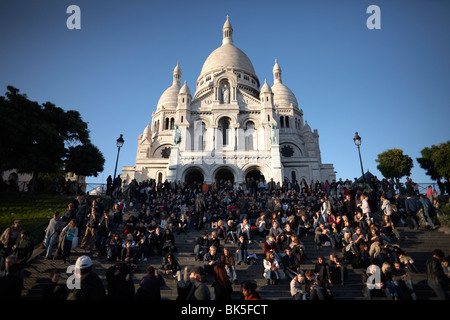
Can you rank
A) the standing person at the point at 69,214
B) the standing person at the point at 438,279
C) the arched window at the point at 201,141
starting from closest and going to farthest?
the standing person at the point at 438,279 → the standing person at the point at 69,214 → the arched window at the point at 201,141

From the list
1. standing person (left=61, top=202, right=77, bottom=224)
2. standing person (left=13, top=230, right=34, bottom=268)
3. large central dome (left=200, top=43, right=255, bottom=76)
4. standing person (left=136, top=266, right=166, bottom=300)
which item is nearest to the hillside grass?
standing person (left=61, top=202, right=77, bottom=224)

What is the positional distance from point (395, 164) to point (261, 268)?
39.0m

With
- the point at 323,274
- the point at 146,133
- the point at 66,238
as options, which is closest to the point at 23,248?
the point at 66,238

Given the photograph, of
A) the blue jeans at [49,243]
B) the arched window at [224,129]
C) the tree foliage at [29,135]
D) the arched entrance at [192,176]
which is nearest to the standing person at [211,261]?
the blue jeans at [49,243]

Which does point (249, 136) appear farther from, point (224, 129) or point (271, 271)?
point (271, 271)

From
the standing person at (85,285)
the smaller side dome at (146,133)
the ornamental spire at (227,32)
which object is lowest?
the standing person at (85,285)

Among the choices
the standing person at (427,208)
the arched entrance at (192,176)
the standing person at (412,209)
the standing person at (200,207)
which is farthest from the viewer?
the arched entrance at (192,176)

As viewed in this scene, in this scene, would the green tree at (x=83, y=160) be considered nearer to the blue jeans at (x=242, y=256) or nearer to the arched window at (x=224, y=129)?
the arched window at (x=224, y=129)

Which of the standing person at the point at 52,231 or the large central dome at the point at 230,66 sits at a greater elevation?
the large central dome at the point at 230,66

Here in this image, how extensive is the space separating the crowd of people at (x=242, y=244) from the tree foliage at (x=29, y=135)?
29.9ft

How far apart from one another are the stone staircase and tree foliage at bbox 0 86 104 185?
503 inches

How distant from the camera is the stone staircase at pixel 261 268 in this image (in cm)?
744
